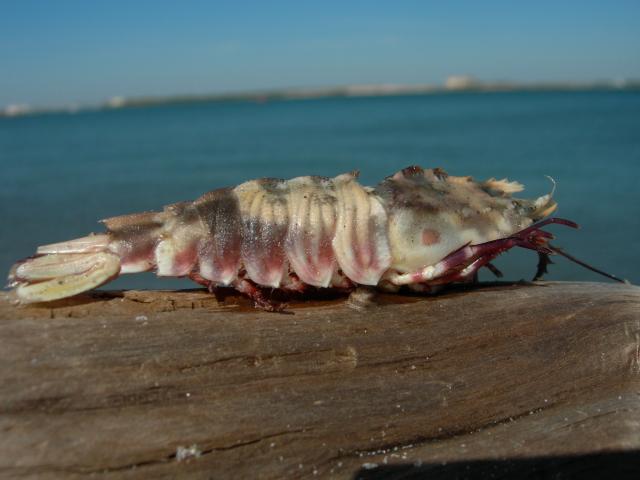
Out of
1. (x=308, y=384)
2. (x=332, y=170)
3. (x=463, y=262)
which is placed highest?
(x=463, y=262)

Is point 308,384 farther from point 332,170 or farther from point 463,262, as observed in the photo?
point 332,170

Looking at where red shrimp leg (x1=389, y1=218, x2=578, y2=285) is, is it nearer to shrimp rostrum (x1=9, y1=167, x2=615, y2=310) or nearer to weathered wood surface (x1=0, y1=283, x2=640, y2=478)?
A: shrimp rostrum (x1=9, y1=167, x2=615, y2=310)

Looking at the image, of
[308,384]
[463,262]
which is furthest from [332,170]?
[308,384]

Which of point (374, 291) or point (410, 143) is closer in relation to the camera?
point (374, 291)

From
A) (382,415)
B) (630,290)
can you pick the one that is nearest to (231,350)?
(382,415)

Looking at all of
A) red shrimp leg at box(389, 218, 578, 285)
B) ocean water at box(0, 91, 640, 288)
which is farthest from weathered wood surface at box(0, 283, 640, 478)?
ocean water at box(0, 91, 640, 288)

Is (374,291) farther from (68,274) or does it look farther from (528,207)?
(68,274)

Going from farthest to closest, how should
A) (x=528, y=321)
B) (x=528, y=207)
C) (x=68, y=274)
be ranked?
(x=528, y=207) < (x=528, y=321) < (x=68, y=274)
